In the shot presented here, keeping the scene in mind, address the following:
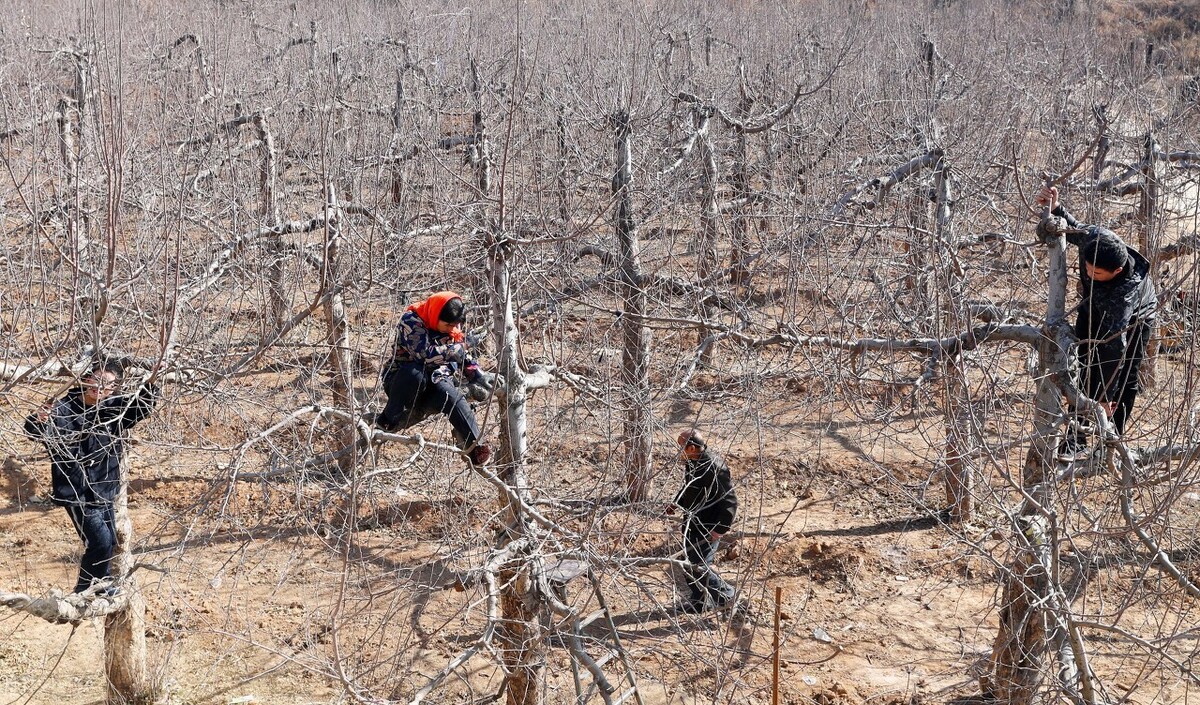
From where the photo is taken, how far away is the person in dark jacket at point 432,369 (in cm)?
585

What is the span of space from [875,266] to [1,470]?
752 cm

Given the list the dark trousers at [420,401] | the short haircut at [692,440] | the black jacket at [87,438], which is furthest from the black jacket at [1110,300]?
the black jacket at [87,438]

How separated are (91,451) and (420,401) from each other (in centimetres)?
173

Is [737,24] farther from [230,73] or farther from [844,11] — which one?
[230,73]

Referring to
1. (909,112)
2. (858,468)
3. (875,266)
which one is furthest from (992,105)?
(875,266)

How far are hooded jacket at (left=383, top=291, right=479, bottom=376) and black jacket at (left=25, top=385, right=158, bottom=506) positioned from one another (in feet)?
4.17

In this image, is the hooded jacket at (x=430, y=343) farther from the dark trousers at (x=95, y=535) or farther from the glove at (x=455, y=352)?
the dark trousers at (x=95, y=535)

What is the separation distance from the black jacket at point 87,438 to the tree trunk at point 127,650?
21cm

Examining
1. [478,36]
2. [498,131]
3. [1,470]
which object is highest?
[478,36]

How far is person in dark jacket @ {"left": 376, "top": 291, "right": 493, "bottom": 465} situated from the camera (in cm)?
585

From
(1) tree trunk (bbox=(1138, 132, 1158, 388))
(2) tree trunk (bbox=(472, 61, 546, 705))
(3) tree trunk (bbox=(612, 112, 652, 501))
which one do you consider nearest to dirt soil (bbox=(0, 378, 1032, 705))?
(2) tree trunk (bbox=(472, 61, 546, 705))

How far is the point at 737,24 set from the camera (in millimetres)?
20375

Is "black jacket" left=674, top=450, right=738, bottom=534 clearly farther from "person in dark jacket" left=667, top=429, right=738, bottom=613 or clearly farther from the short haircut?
the short haircut

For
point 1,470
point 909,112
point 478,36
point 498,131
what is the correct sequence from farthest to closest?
point 478,36
point 498,131
point 909,112
point 1,470
